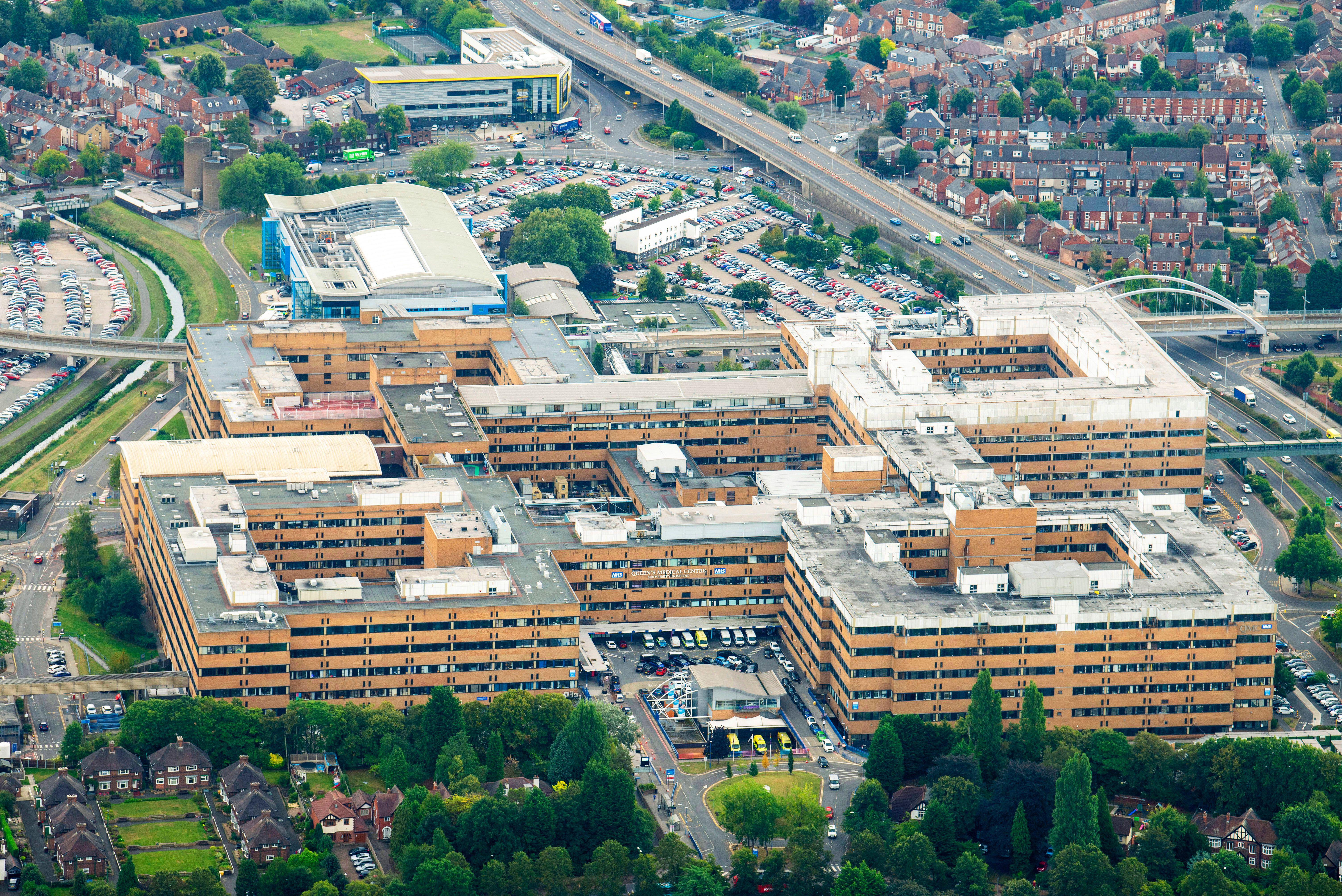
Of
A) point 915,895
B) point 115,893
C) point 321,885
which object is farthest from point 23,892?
point 915,895

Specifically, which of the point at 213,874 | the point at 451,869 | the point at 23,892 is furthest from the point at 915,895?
the point at 23,892

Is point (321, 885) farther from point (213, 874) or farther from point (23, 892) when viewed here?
point (23, 892)

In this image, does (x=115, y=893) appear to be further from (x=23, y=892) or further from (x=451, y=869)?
(x=451, y=869)

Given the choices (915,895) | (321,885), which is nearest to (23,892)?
(321,885)

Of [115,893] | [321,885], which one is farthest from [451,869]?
[115,893]

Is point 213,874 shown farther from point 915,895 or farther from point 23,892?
point 915,895

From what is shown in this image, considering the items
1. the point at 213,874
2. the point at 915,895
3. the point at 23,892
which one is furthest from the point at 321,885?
the point at 915,895
